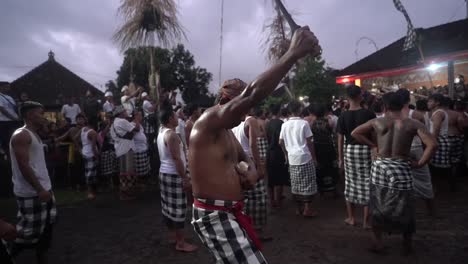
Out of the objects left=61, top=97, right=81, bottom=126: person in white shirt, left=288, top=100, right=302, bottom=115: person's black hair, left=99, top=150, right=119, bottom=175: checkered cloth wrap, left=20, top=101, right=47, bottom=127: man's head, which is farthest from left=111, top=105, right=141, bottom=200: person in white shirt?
left=61, top=97, right=81, bottom=126: person in white shirt

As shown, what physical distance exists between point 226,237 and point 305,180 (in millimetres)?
3603

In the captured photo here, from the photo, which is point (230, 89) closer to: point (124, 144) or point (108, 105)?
point (124, 144)

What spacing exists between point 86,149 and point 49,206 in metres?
4.02

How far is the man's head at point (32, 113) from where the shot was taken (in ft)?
11.8

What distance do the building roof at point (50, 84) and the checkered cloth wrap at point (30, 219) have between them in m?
21.0

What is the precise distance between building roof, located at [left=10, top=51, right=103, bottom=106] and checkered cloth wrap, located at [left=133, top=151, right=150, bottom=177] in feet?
57.2

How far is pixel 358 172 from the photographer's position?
4.78m

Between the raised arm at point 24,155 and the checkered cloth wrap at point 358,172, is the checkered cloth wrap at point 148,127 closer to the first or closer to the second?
the raised arm at point 24,155

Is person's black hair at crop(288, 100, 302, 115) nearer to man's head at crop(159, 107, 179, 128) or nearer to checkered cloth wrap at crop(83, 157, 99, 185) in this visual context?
man's head at crop(159, 107, 179, 128)

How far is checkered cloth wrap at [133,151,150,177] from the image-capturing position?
7.40 meters

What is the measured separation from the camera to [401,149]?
374cm

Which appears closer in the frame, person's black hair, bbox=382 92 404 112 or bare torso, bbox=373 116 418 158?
bare torso, bbox=373 116 418 158

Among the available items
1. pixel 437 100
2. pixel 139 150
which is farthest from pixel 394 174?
pixel 139 150

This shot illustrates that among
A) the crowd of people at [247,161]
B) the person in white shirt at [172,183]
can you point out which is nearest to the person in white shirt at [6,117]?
the crowd of people at [247,161]
